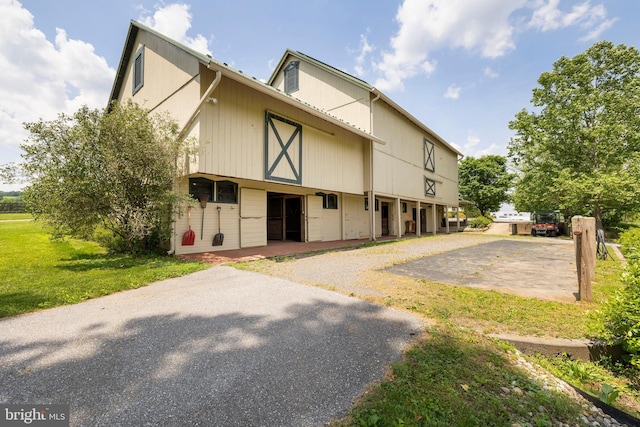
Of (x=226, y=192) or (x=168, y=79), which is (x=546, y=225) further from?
(x=168, y=79)

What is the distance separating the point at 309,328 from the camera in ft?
9.70

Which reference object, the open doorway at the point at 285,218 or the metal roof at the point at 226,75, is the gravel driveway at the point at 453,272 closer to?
the metal roof at the point at 226,75

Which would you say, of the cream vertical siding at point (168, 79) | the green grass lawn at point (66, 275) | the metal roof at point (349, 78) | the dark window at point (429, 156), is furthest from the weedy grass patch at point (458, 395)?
the dark window at point (429, 156)

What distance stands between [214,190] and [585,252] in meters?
9.18

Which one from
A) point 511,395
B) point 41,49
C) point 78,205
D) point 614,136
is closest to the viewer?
point 511,395

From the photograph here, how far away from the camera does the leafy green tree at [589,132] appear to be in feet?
48.9

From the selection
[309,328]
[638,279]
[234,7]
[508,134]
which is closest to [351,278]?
[309,328]

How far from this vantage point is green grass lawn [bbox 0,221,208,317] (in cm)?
382

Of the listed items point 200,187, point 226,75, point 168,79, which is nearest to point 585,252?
point 226,75

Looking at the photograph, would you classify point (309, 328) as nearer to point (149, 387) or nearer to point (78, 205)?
point (149, 387)

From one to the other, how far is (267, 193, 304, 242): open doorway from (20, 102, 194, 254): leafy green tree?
663 centimetres

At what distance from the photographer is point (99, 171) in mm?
6355

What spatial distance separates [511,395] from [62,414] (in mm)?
3118

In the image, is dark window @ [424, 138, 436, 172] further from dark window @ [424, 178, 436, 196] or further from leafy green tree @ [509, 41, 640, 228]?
leafy green tree @ [509, 41, 640, 228]
